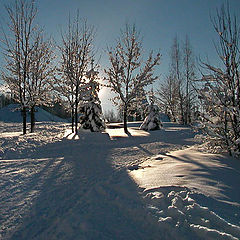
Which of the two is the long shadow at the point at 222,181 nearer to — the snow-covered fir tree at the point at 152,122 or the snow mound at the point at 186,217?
the snow mound at the point at 186,217

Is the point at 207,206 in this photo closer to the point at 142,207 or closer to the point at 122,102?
the point at 142,207

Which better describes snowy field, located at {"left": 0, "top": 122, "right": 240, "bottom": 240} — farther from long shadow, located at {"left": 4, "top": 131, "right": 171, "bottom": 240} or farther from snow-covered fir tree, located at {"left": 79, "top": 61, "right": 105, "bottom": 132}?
snow-covered fir tree, located at {"left": 79, "top": 61, "right": 105, "bottom": 132}

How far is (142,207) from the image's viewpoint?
2.51 m

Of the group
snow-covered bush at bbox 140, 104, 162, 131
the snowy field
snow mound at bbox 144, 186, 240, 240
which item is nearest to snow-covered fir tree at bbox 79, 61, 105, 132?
snow-covered bush at bbox 140, 104, 162, 131

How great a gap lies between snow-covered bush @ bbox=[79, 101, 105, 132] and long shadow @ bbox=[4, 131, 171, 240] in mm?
9855

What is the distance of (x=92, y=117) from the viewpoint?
13.9 meters

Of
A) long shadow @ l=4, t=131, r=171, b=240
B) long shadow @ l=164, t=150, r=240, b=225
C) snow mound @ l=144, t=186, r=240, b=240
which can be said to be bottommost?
long shadow @ l=4, t=131, r=171, b=240

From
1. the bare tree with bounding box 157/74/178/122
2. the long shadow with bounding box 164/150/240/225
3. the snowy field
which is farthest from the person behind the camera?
the bare tree with bounding box 157/74/178/122

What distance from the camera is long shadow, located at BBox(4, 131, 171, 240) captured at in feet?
6.64

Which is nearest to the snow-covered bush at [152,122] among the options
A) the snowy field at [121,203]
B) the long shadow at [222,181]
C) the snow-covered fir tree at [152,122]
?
the snow-covered fir tree at [152,122]

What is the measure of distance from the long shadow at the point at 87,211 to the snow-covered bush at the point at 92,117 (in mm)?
9855

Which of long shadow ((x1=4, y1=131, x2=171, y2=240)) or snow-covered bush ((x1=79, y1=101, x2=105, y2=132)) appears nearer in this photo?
long shadow ((x1=4, y1=131, x2=171, y2=240))

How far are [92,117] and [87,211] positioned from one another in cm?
1167

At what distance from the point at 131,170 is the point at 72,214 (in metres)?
2.24
